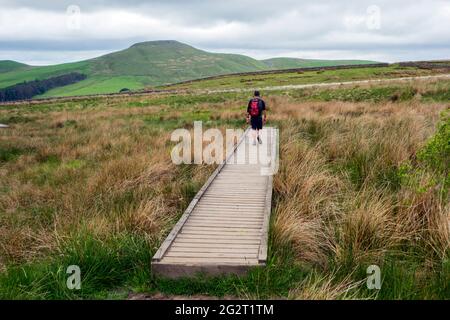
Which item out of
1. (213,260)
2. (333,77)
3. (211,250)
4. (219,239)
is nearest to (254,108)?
(219,239)

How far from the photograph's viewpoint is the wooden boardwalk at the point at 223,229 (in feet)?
16.1

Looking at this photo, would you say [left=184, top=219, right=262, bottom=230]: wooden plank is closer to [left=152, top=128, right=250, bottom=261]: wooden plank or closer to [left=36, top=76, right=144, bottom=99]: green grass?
[left=152, top=128, right=250, bottom=261]: wooden plank

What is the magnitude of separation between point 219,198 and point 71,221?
2.68 m

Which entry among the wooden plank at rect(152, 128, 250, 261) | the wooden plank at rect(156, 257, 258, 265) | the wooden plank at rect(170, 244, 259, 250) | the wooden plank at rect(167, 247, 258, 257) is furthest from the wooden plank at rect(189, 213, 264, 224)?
the wooden plank at rect(156, 257, 258, 265)

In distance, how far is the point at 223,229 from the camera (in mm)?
6070

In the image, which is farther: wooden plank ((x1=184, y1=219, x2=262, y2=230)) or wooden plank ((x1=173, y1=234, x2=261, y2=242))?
wooden plank ((x1=184, y1=219, x2=262, y2=230))

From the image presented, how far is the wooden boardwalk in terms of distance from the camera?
489 cm

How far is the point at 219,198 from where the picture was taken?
7562mm

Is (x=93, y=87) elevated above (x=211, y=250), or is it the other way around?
(x=93, y=87)

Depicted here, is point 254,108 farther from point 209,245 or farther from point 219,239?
point 209,245

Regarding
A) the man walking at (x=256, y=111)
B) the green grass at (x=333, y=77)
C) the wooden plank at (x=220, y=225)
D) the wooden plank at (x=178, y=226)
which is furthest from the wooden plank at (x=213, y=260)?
the green grass at (x=333, y=77)

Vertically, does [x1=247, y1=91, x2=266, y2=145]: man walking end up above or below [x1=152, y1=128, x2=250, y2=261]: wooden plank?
above
